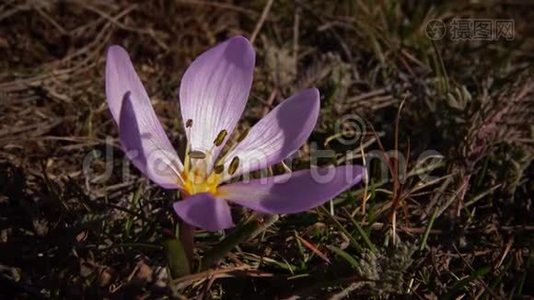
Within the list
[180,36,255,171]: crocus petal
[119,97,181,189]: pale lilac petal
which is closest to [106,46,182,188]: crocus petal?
[119,97,181,189]: pale lilac petal

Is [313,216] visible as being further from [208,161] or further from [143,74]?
[143,74]

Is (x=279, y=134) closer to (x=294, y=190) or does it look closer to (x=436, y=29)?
(x=294, y=190)

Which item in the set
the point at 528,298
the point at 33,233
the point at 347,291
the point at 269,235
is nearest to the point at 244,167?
the point at 269,235

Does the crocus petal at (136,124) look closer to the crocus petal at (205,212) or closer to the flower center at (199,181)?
the flower center at (199,181)

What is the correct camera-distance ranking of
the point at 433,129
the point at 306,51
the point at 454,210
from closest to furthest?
the point at 454,210, the point at 433,129, the point at 306,51

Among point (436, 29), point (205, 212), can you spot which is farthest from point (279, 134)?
point (436, 29)

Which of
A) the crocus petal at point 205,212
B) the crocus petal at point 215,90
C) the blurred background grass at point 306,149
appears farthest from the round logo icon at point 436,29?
the crocus petal at point 205,212

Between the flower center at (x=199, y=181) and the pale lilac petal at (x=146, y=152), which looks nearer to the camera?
the pale lilac petal at (x=146, y=152)
